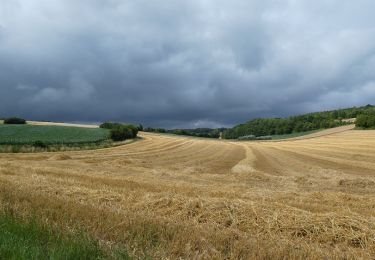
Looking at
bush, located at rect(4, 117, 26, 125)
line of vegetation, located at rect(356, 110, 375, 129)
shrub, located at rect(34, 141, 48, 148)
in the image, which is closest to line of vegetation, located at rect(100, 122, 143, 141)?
shrub, located at rect(34, 141, 48, 148)

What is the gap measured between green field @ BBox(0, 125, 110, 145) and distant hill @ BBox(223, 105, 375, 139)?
7605 cm

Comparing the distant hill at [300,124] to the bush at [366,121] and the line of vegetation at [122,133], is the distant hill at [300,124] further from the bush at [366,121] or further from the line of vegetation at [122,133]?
the line of vegetation at [122,133]

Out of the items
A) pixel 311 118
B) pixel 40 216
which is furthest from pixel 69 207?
pixel 311 118

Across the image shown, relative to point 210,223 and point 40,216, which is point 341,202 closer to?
point 210,223

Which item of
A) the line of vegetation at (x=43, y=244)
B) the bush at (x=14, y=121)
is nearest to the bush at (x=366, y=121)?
the bush at (x=14, y=121)

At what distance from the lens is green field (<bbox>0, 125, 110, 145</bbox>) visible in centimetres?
7006

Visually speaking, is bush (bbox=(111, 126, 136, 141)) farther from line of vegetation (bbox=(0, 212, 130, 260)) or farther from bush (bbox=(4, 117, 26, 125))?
line of vegetation (bbox=(0, 212, 130, 260))

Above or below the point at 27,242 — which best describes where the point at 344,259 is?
below

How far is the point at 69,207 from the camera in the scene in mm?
9836

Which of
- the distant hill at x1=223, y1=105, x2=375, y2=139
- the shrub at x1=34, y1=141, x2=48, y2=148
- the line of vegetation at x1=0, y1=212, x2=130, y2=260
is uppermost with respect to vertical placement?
the distant hill at x1=223, y1=105, x2=375, y2=139

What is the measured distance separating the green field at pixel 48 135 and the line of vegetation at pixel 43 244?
6288cm

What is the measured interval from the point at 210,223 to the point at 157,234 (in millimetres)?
2517

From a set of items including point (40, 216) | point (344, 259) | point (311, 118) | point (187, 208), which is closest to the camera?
point (344, 259)

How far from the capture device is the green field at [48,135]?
70.1 metres
